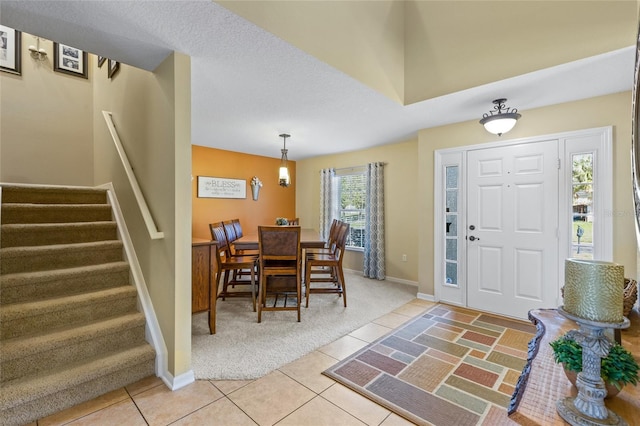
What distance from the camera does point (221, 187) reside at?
4996mm

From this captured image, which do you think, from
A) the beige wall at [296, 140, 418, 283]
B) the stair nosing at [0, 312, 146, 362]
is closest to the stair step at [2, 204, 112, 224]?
the stair nosing at [0, 312, 146, 362]

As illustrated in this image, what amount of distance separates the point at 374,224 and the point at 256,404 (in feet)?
11.7

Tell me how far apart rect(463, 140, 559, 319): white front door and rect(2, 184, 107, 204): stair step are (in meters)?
4.41

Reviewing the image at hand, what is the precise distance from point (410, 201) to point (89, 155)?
15.9 feet

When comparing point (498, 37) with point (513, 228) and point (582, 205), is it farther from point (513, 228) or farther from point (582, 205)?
point (513, 228)

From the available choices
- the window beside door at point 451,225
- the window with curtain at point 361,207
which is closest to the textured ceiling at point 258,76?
the window beside door at point 451,225

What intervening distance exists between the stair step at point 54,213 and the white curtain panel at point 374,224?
12.2 ft

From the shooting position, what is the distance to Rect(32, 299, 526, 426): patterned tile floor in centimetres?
164

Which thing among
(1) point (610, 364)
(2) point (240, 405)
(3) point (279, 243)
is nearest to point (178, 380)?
(2) point (240, 405)

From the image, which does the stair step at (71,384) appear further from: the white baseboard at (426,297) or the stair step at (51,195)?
the white baseboard at (426,297)

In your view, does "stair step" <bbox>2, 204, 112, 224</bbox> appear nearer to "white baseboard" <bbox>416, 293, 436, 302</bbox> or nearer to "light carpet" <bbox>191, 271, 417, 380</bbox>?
"light carpet" <bbox>191, 271, 417, 380</bbox>

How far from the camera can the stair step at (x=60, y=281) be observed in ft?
6.51

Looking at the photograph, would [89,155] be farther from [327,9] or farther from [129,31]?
[327,9]

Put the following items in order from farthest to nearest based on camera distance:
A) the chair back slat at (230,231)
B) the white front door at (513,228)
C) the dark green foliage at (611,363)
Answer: the chair back slat at (230,231), the white front door at (513,228), the dark green foliage at (611,363)
